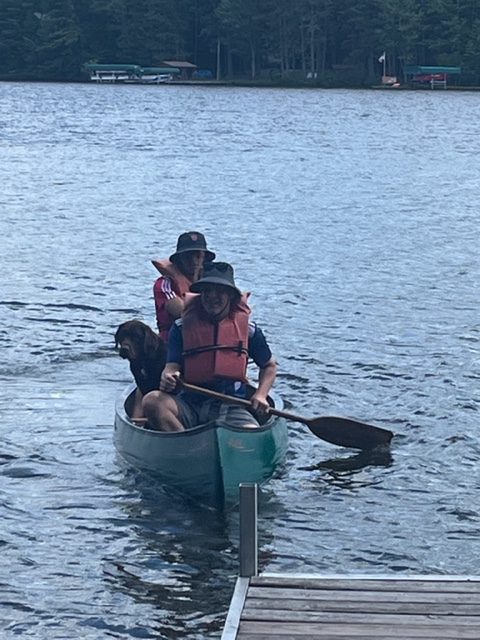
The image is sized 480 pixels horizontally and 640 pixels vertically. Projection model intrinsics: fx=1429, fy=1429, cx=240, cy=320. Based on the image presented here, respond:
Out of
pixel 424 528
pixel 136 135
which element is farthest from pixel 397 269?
pixel 136 135

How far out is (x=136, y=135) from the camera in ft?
178

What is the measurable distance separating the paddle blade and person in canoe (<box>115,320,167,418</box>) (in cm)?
126

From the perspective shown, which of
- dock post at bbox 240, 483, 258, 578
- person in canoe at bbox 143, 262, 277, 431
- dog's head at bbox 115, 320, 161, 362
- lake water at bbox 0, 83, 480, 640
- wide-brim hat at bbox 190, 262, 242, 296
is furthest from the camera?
dog's head at bbox 115, 320, 161, 362

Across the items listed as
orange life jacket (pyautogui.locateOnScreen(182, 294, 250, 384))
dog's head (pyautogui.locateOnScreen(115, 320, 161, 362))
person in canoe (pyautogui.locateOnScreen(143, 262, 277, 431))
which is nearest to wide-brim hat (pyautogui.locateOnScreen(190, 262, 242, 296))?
person in canoe (pyautogui.locateOnScreen(143, 262, 277, 431))

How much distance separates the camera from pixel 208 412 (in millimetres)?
9625

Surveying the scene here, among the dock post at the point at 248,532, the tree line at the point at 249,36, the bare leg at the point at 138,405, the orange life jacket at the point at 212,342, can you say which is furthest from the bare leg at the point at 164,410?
the tree line at the point at 249,36

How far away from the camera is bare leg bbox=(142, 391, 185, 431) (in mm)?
9602

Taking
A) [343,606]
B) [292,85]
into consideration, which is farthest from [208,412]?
[292,85]

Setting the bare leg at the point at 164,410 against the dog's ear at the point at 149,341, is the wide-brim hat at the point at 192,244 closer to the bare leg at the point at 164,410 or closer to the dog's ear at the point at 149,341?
the dog's ear at the point at 149,341

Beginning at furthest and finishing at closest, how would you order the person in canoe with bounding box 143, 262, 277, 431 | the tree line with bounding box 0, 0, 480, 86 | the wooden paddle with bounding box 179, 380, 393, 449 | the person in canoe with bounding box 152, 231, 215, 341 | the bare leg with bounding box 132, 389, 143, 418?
the tree line with bounding box 0, 0, 480, 86 < the wooden paddle with bounding box 179, 380, 393, 449 < the person in canoe with bounding box 152, 231, 215, 341 < the bare leg with bounding box 132, 389, 143, 418 < the person in canoe with bounding box 143, 262, 277, 431

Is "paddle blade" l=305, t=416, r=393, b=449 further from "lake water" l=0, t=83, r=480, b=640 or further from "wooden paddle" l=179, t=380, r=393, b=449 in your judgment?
"lake water" l=0, t=83, r=480, b=640

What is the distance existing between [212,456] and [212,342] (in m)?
0.77

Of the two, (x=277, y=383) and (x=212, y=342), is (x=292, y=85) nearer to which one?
(x=277, y=383)

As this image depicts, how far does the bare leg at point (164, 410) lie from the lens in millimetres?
9602
